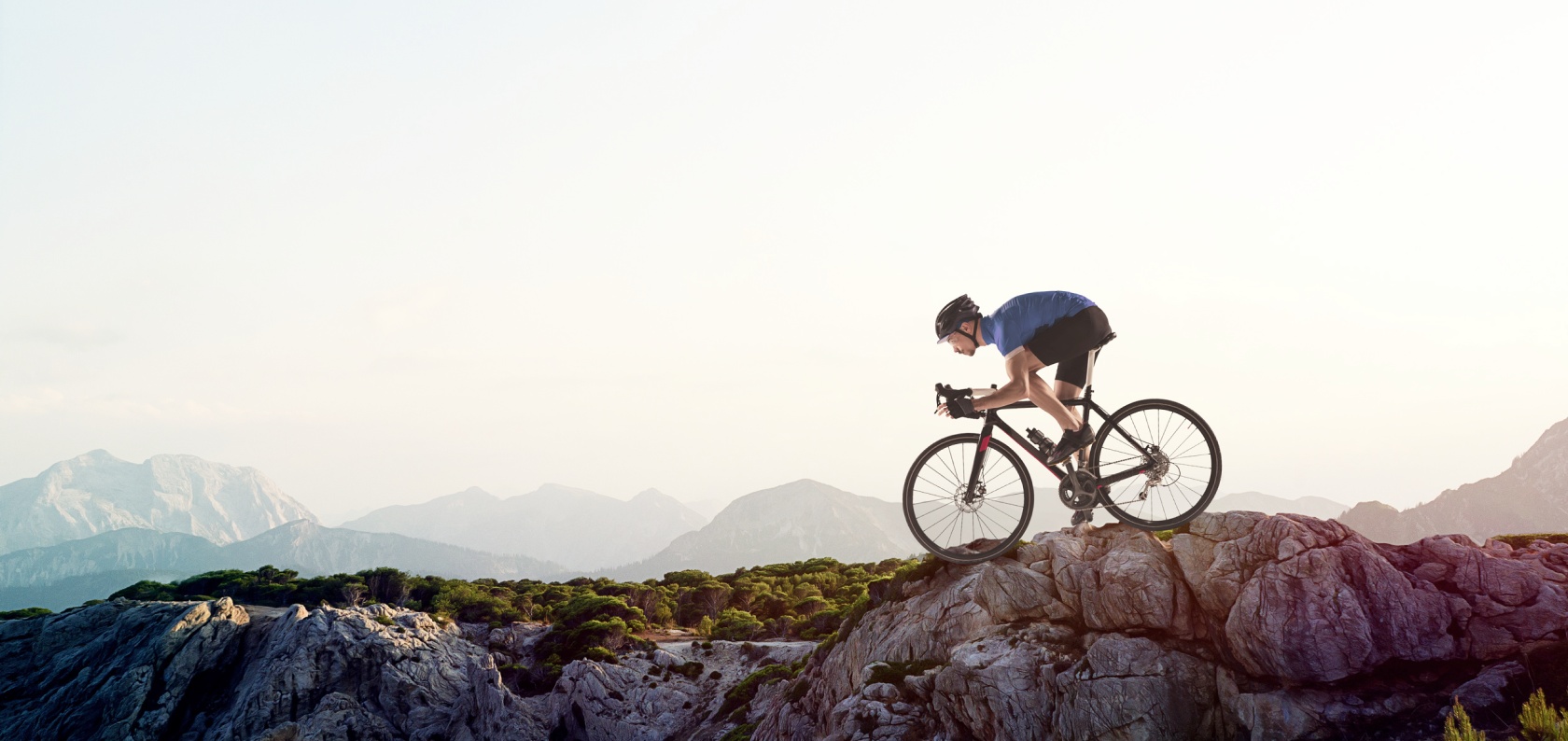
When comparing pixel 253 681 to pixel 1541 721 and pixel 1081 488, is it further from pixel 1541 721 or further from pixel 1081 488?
pixel 1541 721

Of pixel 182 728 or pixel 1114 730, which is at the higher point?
pixel 1114 730

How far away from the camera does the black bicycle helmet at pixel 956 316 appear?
13922 millimetres

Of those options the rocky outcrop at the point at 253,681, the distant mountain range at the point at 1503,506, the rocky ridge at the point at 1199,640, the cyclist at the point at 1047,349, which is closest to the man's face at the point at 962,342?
the cyclist at the point at 1047,349

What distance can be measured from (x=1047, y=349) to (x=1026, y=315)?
75cm

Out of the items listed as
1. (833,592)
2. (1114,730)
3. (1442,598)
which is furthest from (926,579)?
(833,592)

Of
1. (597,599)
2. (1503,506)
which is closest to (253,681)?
(597,599)

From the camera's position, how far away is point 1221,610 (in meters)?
16.4

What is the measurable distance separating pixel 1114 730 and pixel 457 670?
48576mm

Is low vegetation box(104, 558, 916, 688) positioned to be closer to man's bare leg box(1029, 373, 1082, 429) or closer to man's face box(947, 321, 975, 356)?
man's face box(947, 321, 975, 356)

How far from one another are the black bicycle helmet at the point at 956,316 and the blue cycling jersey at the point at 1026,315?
1.09 ft

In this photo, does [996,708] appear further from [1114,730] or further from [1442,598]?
[1442,598]

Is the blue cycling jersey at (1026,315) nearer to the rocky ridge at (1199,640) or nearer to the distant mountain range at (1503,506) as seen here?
the rocky ridge at (1199,640)

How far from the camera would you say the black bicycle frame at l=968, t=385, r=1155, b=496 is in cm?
1371

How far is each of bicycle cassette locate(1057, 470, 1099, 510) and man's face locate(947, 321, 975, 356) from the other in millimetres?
3001
